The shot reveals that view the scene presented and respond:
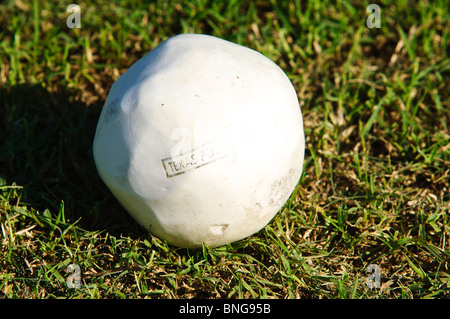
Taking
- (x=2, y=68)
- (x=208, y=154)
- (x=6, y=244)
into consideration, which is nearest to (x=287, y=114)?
(x=208, y=154)

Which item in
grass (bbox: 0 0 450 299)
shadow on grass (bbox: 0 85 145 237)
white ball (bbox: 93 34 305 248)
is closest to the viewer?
white ball (bbox: 93 34 305 248)

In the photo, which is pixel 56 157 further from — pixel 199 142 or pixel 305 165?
pixel 305 165

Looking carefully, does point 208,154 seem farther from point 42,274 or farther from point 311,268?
point 42,274

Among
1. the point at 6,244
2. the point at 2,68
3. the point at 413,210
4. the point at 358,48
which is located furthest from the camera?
the point at 358,48

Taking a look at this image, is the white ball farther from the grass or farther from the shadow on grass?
the shadow on grass

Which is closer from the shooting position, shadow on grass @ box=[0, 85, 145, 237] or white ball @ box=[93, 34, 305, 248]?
white ball @ box=[93, 34, 305, 248]

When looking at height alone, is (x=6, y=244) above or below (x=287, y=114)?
below

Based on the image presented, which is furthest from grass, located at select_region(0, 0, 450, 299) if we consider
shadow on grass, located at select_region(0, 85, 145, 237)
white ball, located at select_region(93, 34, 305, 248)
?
white ball, located at select_region(93, 34, 305, 248)
